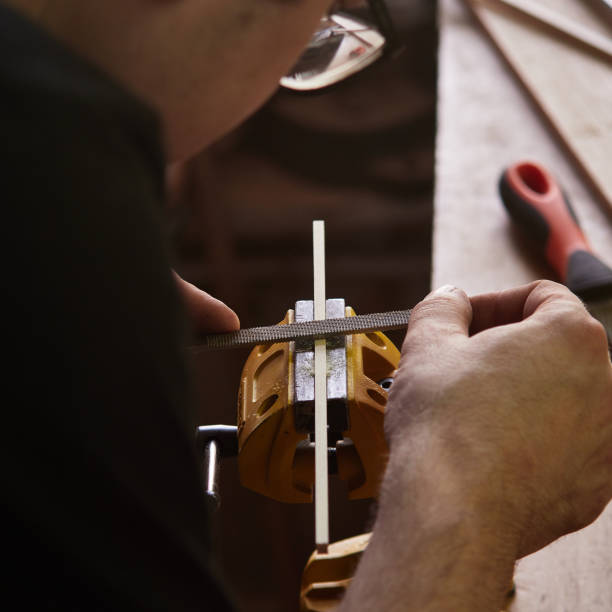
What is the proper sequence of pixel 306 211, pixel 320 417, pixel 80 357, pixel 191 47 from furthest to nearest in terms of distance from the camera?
pixel 306 211, pixel 320 417, pixel 191 47, pixel 80 357

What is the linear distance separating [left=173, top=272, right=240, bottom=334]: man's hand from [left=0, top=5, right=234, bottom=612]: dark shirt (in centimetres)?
40

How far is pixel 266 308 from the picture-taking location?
263cm

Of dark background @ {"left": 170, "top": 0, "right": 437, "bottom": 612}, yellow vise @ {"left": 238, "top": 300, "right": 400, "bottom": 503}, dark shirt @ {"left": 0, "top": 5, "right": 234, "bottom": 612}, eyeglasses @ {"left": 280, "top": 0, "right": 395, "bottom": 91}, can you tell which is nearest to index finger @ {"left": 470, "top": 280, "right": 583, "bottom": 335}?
yellow vise @ {"left": 238, "top": 300, "right": 400, "bottom": 503}

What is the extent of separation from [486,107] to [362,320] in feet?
2.92

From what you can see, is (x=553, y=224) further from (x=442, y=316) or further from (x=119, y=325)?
(x=119, y=325)

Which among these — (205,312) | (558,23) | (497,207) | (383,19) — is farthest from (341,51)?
(558,23)

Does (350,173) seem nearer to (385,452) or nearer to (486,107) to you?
(486,107)

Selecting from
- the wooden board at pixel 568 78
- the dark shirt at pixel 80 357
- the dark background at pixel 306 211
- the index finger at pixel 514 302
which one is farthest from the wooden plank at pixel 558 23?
the dark shirt at pixel 80 357

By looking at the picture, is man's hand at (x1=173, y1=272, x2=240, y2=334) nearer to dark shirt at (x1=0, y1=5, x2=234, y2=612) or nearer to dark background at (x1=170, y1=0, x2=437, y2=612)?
dark shirt at (x1=0, y1=5, x2=234, y2=612)

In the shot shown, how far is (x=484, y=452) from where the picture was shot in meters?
0.59

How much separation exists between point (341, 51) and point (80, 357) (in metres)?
0.65

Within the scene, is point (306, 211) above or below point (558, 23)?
below

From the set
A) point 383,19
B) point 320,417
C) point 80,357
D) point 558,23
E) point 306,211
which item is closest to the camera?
point 80,357

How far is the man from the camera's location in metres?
0.36
